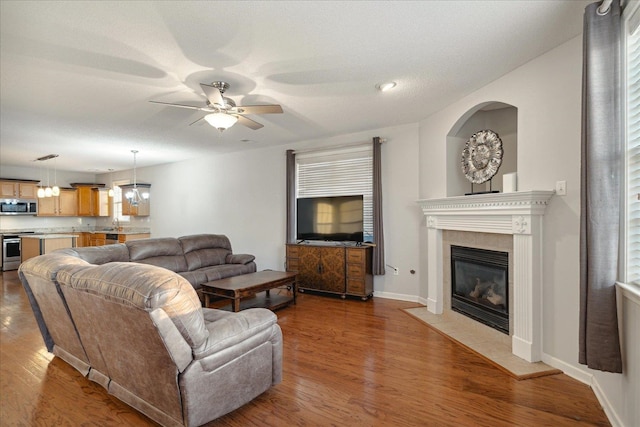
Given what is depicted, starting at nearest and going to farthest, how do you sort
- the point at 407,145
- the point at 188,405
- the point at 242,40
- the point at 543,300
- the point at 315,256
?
1. the point at 188,405
2. the point at 242,40
3. the point at 543,300
4. the point at 407,145
5. the point at 315,256

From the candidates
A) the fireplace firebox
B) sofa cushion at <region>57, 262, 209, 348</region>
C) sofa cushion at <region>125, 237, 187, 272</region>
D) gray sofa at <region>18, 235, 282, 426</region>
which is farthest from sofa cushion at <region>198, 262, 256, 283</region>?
the fireplace firebox

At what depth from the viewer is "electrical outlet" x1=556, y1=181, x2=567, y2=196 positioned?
2.53m

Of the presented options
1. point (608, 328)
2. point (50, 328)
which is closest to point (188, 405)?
point (50, 328)

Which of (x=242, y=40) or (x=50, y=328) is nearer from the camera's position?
(x=242, y=40)

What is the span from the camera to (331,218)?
5.21 m

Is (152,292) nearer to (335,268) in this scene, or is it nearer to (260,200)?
(335,268)

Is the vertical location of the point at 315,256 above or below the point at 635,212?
below

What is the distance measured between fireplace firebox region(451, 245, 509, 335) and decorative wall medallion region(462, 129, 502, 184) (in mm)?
843

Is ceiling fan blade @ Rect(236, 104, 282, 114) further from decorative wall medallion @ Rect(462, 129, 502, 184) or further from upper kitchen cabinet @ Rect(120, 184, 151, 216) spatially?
upper kitchen cabinet @ Rect(120, 184, 151, 216)

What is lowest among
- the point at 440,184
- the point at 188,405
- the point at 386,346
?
the point at 386,346

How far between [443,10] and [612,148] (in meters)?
1.38

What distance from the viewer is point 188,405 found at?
66.1 inches

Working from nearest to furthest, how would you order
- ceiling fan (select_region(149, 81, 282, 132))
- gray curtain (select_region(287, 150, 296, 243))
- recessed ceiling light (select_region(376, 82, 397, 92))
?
ceiling fan (select_region(149, 81, 282, 132))
recessed ceiling light (select_region(376, 82, 397, 92))
gray curtain (select_region(287, 150, 296, 243))

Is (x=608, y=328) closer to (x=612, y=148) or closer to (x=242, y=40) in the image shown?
(x=612, y=148)
